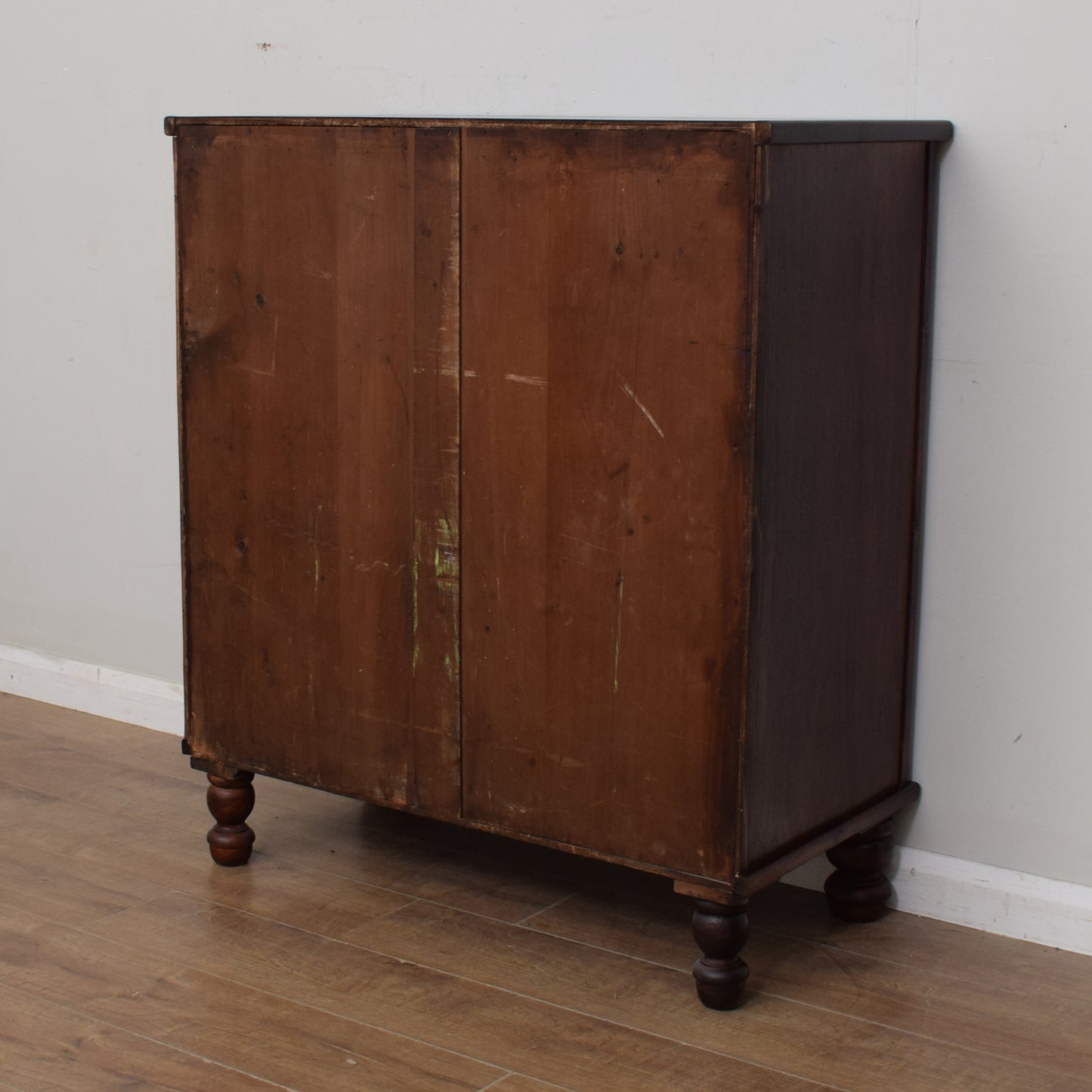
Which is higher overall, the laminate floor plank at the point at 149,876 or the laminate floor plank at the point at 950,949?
the laminate floor plank at the point at 149,876

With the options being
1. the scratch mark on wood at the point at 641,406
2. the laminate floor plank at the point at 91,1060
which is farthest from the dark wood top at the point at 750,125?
the laminate floor plank at the point at 91,1060

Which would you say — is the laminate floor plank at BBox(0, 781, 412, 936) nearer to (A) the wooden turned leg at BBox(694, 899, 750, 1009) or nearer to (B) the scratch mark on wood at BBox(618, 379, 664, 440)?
(A) the wooden turned leg at BBox(694, 899, 750, 1009)

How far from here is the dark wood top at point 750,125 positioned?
5.98ft

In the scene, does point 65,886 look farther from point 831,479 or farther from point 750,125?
point 750,125

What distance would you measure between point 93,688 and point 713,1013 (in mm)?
1736

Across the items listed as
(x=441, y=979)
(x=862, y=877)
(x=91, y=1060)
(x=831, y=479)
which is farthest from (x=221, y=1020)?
(x=831, y=479)

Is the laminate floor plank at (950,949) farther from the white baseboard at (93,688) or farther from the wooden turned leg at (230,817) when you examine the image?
the white baseboard at (93,688)

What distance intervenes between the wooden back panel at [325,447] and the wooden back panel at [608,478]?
0.06 m

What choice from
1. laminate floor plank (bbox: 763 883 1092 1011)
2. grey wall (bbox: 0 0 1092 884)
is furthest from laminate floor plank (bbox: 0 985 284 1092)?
grey wall (bbox: 0 0 1092 884)

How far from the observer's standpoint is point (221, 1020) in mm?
2006

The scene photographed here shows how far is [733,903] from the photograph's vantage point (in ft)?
6.51

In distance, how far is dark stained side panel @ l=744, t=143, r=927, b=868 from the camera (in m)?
1.91

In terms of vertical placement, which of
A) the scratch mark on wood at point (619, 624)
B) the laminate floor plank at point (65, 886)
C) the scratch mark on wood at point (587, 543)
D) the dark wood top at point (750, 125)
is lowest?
the laminate floor plank at point (65, 886)

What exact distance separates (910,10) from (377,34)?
3.19 feet
